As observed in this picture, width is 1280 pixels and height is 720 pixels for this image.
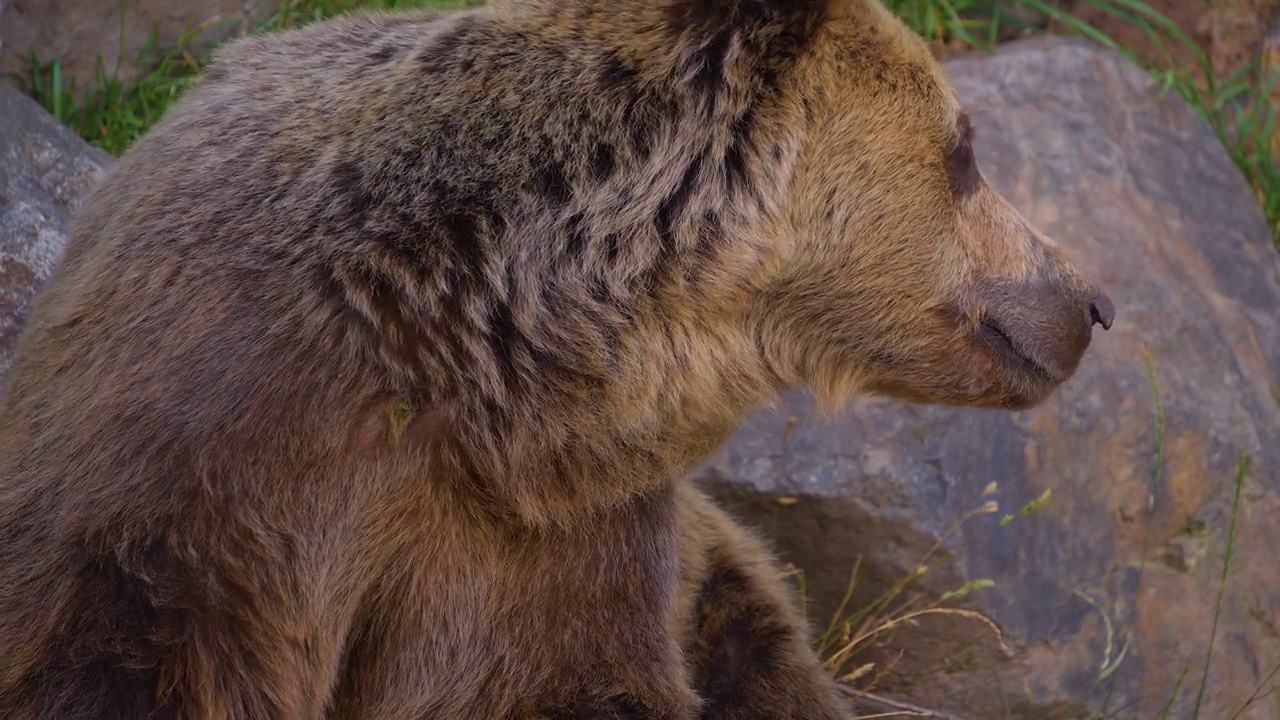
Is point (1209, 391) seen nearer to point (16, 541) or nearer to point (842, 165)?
point (842, 165)

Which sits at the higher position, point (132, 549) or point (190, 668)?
point (132, 549)

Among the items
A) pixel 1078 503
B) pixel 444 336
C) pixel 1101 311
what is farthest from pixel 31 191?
pixel 1078 503

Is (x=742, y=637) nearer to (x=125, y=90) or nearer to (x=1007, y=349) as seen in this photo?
(x=1007, y=349)

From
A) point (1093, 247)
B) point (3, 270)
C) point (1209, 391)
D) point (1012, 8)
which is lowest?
point (1209, 391)

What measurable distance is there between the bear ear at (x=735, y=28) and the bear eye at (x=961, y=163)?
43 centimetres

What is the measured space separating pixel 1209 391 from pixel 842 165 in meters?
2.31

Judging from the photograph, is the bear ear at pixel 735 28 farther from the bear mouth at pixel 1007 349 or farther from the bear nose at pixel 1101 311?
the bear nose at pixel 1101 311

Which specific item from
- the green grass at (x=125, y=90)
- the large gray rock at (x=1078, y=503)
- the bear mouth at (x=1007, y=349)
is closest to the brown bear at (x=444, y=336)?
the bear mouth at (x=1007, y=349)

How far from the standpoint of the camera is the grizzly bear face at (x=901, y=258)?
2.60 metres

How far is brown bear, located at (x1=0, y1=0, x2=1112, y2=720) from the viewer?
2332mm

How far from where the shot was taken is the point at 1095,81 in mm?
5145

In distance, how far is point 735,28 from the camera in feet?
8.13

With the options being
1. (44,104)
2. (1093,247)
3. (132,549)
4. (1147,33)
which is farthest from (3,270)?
(1147,33)

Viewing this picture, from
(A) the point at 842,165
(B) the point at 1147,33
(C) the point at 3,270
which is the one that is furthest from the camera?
(B) the point at 1147,33
